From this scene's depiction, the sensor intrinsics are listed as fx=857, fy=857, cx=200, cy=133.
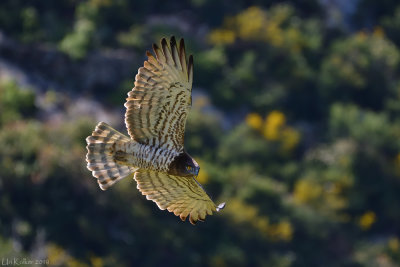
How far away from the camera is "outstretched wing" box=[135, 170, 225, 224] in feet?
32.9

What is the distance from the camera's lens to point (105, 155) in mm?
9969

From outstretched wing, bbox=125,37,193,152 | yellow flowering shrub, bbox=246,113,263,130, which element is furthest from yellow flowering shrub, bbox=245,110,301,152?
outstretched wing, bbox=125,37,193,152

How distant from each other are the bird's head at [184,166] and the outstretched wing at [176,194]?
474mm

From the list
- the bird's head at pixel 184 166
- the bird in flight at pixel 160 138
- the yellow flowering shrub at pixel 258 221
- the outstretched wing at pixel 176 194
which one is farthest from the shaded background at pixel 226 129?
the bird's head at pixel 184 166

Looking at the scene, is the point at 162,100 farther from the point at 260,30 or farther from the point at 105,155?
the point at 260,30

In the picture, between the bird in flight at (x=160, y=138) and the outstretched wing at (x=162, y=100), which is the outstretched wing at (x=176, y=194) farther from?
the outstretched wing at (x=162, y=100)

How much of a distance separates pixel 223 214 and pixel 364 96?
11.8m

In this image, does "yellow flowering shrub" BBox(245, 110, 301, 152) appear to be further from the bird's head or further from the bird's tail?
the bird's head

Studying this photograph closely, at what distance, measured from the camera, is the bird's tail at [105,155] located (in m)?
9.88

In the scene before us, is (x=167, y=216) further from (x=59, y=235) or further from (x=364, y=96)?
(x=364, y=96)

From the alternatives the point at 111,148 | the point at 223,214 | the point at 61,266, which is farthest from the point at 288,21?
the point at 111,148

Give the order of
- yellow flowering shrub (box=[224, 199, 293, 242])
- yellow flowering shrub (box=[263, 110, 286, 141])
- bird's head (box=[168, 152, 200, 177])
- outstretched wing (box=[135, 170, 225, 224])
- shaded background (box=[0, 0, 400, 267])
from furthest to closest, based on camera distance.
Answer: yellow flowering shrub (box=[263, 110, 286, 141])
yellow flowering shrub (box=[224, 199, 293, 242])
shaded background (box=[0, 0, 400, 267])
outstretched wing (box=[135, 170, 225, 224])
bird's head (box=[168, 152, 200, 177])

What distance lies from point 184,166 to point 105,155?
1.07 meters

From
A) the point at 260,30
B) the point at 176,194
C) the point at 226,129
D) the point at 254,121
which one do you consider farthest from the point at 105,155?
the point at 260,30
